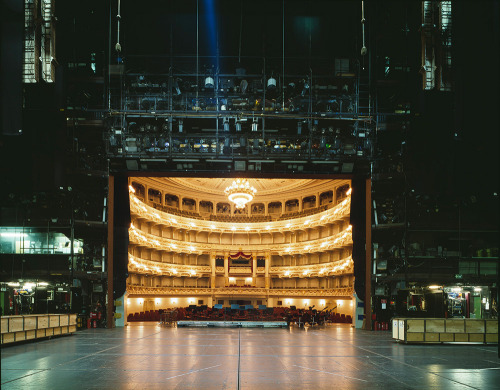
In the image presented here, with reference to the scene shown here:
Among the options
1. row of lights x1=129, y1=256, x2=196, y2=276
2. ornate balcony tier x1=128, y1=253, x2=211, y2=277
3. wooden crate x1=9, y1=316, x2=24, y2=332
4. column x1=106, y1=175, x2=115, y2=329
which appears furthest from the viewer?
ornate balcony tier x1=128, y1=253, x2=211, y2=277

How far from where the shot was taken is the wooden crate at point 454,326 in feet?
74.3

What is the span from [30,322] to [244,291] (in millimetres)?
28754

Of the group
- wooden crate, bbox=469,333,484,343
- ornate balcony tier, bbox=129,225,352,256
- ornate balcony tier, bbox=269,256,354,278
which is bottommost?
wooden crate, bbox=469,333,484,343

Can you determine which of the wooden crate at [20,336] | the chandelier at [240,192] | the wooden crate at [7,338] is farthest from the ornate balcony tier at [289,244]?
the wooden crate at [7,338]

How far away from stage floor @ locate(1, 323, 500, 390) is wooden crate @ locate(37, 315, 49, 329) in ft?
2.22

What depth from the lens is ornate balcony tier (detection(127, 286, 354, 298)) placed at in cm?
4172

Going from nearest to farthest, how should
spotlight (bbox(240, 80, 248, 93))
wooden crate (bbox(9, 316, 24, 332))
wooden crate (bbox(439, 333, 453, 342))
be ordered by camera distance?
1. wooden crate (bbox(9, 316, 24, 332))
2. wooden crate (bbox(439, 333, 453, 342))
3. spotlight (bbox(240, 80, 248, 93))

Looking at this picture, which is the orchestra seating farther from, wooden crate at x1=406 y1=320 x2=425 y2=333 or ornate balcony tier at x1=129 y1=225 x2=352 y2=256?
wooden crate at x1=406 y1=320 x2=425 y2=333

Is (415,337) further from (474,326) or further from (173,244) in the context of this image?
(173,244)

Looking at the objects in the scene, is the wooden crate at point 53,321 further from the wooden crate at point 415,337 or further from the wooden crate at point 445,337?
the wooden crate at point 445,337

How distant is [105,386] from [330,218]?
3301 centimetres

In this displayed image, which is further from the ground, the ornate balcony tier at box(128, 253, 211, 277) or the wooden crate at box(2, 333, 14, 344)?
the ornate balcony tier at box(128, 253, 211, 277)

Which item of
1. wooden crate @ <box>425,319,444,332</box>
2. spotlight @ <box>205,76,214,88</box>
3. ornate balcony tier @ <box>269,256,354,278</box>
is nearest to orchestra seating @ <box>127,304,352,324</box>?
ornate balcony tier @ <box>269,256,354,278</box>

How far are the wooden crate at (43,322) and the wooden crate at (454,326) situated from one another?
17518 mm
